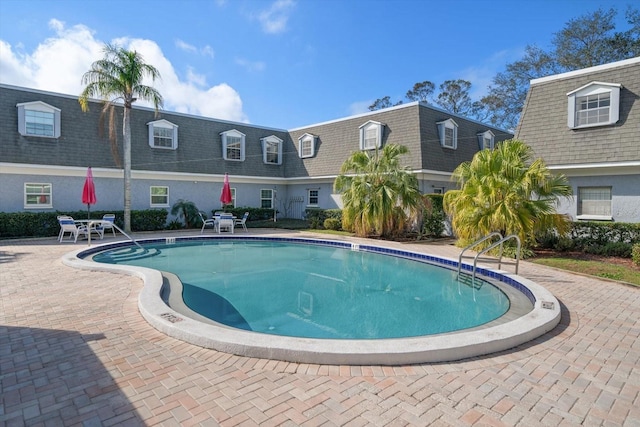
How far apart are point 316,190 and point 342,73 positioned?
24.7ft

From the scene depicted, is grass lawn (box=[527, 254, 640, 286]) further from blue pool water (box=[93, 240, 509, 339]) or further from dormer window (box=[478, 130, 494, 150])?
dormer window (box=[478, 130, 494, 150])

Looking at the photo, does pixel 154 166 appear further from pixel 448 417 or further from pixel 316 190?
pixel 448 417

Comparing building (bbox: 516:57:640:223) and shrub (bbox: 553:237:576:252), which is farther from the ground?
building (bbox: 516:57:640:223)

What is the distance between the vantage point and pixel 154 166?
63.5 ft

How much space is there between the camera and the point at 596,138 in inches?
496

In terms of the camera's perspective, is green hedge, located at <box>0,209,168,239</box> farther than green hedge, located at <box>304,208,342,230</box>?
No

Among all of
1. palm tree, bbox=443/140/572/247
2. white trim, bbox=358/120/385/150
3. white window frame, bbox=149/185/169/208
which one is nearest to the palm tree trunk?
white window frame, bbox=149/185/169/208

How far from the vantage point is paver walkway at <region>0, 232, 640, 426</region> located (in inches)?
123

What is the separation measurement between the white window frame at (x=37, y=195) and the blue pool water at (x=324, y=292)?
6.51m

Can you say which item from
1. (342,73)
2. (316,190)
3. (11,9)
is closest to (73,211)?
(11,9)

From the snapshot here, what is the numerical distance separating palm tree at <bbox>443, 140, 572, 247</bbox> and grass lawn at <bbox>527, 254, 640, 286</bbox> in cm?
85

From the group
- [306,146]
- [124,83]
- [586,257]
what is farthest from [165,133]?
[586,257]

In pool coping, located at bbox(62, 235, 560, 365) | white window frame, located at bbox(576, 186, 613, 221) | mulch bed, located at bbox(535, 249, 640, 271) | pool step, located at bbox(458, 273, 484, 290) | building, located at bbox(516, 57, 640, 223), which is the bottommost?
pool step, located at bbox(458, 273, 484, 290)

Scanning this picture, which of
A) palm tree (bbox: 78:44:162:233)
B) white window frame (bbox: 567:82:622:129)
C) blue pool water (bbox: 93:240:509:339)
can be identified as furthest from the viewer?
palm tree (bbox: 78:44:162:233)
